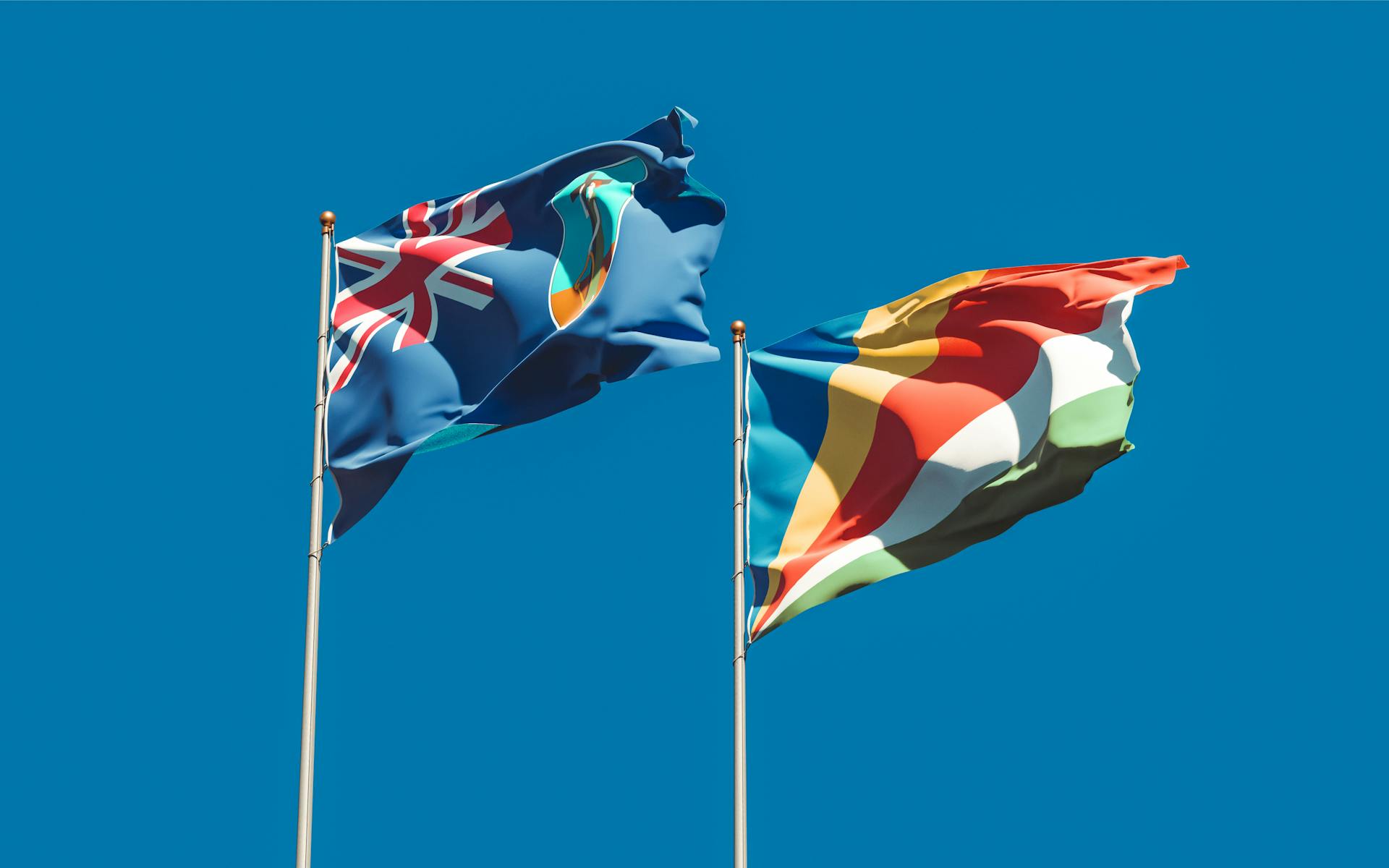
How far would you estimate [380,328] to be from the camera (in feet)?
79.4

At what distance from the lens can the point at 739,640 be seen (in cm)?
2242

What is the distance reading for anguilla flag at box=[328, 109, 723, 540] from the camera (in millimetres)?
23359

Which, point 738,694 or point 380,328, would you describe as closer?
point 738,694

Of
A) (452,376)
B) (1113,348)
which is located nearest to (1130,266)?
(1113,348)

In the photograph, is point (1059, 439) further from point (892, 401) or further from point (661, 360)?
point (661, 360)

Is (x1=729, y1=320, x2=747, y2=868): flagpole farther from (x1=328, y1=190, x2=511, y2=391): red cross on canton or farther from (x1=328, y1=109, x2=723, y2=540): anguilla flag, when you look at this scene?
(x1=328, y1=190, x2=511, y2=391): red cross on canton

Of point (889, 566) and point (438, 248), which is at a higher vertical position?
point (438, 248)

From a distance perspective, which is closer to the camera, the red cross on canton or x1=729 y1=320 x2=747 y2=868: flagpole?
x1=729 y1=320 x2=747 y2=868: flagpole

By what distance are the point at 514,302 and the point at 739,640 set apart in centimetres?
423

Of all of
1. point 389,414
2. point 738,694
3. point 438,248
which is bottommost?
point 738,694

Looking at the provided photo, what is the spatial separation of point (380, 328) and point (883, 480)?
5227 mm

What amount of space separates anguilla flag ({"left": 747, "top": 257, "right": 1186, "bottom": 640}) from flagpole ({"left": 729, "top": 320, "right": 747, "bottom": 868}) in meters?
0.34

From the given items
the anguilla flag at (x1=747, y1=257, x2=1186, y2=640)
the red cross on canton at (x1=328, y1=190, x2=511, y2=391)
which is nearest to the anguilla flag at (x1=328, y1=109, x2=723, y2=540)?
the red cross on canton at (x1=328, y1=190, x2=511, y2=391)

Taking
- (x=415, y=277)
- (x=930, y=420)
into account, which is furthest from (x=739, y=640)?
(x=415, y=277)
